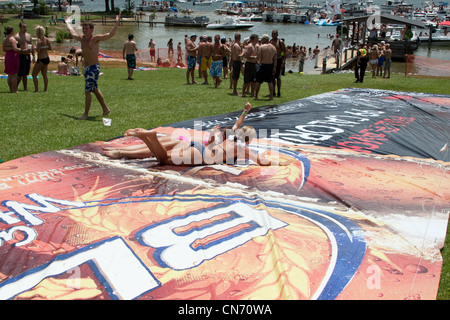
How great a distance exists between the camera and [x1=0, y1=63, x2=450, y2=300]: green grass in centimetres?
708

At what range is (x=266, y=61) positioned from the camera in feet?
38.7

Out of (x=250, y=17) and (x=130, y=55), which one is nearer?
(x=130, y=55)

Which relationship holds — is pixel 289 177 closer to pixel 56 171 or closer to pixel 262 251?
pixel 262 251

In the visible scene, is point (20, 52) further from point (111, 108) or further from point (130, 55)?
point (130, 55)

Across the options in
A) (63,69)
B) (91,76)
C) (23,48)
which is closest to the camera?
(91,76)

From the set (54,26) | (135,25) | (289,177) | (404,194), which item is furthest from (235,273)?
(135,25)

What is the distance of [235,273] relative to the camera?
11.6 ft

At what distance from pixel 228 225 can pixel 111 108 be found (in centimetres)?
661

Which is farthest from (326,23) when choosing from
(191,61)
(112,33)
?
(112,33)

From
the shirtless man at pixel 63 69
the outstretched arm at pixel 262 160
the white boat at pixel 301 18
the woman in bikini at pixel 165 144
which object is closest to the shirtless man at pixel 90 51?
the woman in bikini at pixel 165 144

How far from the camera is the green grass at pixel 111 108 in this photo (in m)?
7.08

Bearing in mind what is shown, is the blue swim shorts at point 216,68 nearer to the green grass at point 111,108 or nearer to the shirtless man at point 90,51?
the green grass at point 111,108

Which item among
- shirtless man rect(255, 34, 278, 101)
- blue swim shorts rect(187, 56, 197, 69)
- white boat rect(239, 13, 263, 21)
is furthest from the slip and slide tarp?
white boat rect(239, 13, 263, 21)

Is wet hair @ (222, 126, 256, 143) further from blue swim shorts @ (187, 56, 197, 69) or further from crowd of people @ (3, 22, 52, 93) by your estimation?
blue swim shorts @ (187, 56, 197, 69)
